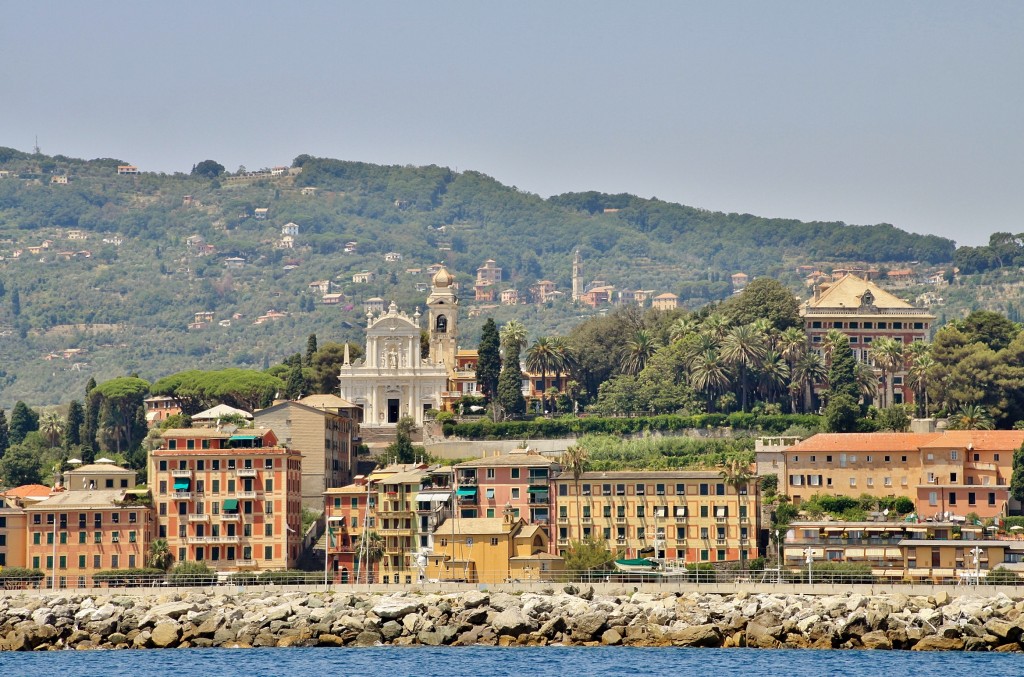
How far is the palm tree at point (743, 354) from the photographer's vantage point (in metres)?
139

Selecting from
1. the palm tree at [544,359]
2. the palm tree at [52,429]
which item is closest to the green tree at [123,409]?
the palm tree at [52,429]

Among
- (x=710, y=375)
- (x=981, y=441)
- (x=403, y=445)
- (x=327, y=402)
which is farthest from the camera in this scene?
(x=710, y=375)

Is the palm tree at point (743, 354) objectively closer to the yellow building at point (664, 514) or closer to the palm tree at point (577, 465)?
the palm tree at point (577, 465)

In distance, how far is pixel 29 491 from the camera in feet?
419

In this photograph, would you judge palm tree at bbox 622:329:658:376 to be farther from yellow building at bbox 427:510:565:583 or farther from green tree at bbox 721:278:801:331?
yellow building at bbox 427:510:565:583

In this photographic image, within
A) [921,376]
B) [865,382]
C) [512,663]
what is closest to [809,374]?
[865,382]

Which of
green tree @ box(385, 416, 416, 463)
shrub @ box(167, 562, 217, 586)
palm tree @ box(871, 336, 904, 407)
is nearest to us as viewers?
shrub @ box(167, 562, 217, 586)

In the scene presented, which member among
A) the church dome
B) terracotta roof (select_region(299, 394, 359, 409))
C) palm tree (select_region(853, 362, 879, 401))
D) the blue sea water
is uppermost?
the church dome

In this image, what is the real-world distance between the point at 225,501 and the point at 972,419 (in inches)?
1583

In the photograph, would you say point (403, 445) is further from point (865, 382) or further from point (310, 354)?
point (310, 354)

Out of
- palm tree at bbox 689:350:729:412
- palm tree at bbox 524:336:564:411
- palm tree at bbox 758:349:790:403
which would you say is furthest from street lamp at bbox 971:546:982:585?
palm tree at bbox 524:336:564:411

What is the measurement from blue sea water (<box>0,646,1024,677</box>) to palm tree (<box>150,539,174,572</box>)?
64.7 feet

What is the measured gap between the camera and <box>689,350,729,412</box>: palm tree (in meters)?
138

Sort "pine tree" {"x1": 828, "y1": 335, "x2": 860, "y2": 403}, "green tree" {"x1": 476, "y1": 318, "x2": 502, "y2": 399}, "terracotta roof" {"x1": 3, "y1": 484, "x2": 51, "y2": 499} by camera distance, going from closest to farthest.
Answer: "terracotta roof" {"x1": 3, "y1": 484, "x2": 51, "y2": 499}
"pine tree" {"x1": 828, "y1": 335, "x2": 860, "y2": 403}
"green tree" {"x1": 476, "y1": 318, "x2": 502, "y2": 399}
